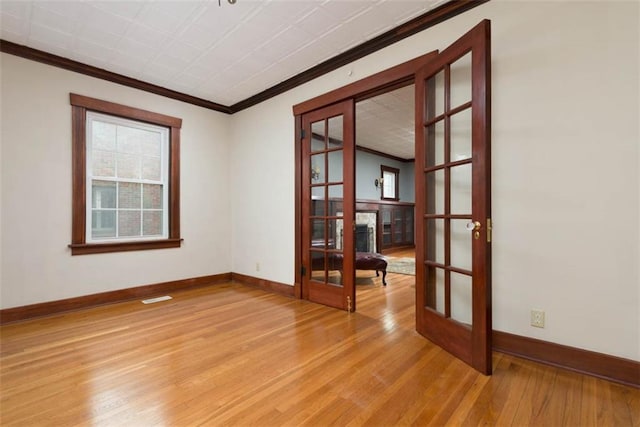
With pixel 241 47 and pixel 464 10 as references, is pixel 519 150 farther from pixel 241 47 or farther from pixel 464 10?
pixel 241 47

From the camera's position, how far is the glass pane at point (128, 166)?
3.71 metres

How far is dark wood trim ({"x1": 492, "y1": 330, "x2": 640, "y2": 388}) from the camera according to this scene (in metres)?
1.74

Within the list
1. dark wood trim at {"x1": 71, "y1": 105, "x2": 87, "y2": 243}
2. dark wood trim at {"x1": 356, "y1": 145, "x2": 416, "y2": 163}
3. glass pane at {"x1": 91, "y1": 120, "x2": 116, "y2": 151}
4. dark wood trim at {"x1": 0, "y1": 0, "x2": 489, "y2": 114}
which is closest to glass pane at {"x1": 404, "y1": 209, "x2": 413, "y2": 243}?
dark wood trim at {"x1": 356, "y1": 145, "x2": 416, "y2": 163}

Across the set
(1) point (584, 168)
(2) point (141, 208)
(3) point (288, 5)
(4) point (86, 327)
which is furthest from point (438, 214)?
(2) point (141, 208)

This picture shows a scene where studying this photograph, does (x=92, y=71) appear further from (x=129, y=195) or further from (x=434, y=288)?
(x=434, y=288)

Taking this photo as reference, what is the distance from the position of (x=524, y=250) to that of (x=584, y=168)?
629 mm

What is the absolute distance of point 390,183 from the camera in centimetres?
889

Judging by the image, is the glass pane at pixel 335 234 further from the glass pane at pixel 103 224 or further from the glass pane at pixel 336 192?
the glass pane at pixel 103 224

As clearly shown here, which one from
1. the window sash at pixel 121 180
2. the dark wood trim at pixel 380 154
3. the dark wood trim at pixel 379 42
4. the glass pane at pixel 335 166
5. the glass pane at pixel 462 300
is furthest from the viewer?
the dark wood trim at pixel 380 154

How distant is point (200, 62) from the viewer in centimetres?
328

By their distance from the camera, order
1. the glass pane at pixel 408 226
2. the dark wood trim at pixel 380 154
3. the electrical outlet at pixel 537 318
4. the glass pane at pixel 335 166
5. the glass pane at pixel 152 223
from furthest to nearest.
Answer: the glass pane at pixel 408 226
the dark wood trim at pixel 380 154
the glass pane at pixel 152 223
the glass pane at pixel 335 166
the electrical outlet at pixel 537 318

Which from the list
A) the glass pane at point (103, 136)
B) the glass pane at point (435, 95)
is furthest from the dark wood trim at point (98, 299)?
the glass pane at point (435, 95)

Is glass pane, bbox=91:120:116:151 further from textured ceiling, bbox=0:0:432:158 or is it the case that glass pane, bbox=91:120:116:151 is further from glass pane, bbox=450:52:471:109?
glass pane, bbox=450:52:471:109

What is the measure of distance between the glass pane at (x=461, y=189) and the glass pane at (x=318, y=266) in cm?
160
